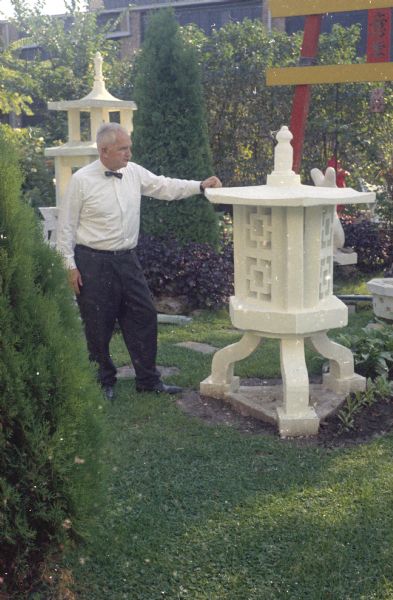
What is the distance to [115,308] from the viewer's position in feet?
15.9

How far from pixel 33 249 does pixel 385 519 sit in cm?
189

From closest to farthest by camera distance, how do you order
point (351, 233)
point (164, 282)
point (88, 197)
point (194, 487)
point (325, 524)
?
point (325, 524) → point (194, 487) → point (88, 197) → point (164, 282) → point (351, 233)

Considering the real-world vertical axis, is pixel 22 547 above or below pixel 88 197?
below

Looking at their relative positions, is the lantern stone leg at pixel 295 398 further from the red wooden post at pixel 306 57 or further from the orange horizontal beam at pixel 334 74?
the red wooden post at pixel 306 57

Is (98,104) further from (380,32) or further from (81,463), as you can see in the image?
(81,463)

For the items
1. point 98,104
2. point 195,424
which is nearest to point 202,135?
point 98,104

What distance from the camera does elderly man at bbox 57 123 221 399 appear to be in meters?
4.68

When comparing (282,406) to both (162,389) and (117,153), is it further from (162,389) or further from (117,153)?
(117,153)

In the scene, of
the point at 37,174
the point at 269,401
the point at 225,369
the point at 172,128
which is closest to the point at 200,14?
the point at 37,174

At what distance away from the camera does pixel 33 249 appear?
97.4 inches

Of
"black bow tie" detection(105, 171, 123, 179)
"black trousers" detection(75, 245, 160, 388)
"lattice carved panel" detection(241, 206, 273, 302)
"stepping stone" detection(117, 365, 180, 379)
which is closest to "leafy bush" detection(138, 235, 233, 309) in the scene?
"stepping stone" detection(117, 365, 180, 379)

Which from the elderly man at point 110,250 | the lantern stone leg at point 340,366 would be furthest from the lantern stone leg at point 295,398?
the elderly man at point 110,250

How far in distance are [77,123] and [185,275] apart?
1.81m

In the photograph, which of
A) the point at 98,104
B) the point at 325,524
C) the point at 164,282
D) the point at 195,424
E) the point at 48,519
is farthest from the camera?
the point at 164,282
